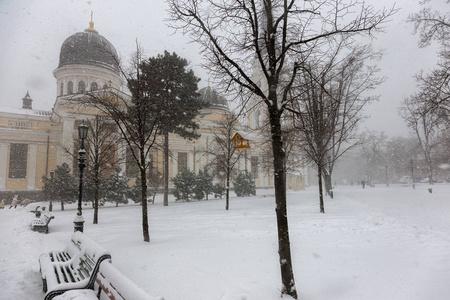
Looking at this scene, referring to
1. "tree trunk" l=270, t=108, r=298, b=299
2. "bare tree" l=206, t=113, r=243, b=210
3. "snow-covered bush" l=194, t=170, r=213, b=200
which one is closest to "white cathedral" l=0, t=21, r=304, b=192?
"snow-covered bush" l=194, t=170, r=213, b=200

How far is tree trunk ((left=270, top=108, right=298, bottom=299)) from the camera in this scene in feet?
19.4

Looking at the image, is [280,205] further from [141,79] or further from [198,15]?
[141,79]

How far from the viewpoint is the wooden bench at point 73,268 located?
5379 mm

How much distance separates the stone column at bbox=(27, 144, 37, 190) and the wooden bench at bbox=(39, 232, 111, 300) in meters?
39.9

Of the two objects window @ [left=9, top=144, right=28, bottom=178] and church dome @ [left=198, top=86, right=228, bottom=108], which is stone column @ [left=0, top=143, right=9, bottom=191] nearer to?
window @ [left=9, top=144, right=28, bottom=178]

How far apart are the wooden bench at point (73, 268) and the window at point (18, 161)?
132ft

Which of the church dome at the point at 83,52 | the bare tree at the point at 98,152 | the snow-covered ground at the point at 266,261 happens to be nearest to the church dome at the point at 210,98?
the church dome at the point at 83,52

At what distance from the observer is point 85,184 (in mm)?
27234

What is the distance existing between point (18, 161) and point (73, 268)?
4220 cm

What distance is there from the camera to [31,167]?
141 feet

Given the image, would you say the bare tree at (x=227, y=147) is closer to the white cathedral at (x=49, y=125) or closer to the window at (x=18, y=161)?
the white cathedral at (x=49, y=125)

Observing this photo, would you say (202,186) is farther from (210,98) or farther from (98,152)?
(210,98)

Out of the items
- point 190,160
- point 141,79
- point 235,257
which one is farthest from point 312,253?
point 190,160

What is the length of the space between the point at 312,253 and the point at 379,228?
458 centimetres
